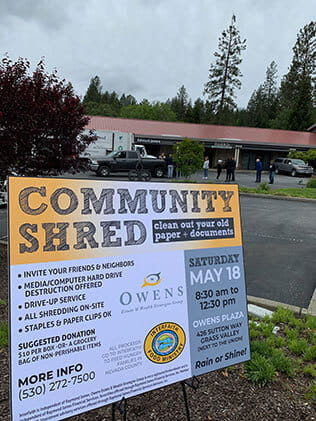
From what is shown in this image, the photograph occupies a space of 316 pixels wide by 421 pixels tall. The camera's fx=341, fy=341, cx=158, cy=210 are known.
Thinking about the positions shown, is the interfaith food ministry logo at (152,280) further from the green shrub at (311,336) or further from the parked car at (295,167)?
the parked car at (295,167)

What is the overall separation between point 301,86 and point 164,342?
60.6 m

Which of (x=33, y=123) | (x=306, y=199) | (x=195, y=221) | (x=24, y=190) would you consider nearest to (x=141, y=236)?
(x=195, y=221)

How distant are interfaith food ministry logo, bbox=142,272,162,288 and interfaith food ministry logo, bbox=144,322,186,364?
0.86 ft

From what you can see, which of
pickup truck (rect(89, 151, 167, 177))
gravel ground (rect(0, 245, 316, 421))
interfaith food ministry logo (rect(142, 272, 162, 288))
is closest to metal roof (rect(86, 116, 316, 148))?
pickup truck (rect(89, 151, 167, 177))

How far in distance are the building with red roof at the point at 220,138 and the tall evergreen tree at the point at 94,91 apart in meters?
61.1

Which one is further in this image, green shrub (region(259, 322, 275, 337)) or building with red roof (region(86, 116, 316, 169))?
building with red roof (region(86, 116, 316, 169))

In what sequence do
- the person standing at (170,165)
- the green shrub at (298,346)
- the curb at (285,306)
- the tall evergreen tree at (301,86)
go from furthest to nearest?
the tall evergreen tree at (301,86) → the person standing at (170,165) → the curb at (285,306) → the green shrub at (298,346)

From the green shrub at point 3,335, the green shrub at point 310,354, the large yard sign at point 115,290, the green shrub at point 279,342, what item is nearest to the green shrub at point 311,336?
the green shrub at point 310,354

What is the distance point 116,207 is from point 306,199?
1533cm

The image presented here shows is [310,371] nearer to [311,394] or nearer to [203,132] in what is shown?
[311,394]

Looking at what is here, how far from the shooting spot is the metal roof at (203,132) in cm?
3422

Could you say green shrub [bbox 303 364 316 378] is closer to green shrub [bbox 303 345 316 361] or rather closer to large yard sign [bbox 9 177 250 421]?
green shrub [bbox 303 345 316 361]

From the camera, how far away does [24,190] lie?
1.74m

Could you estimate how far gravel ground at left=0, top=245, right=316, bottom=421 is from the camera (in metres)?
2.57
